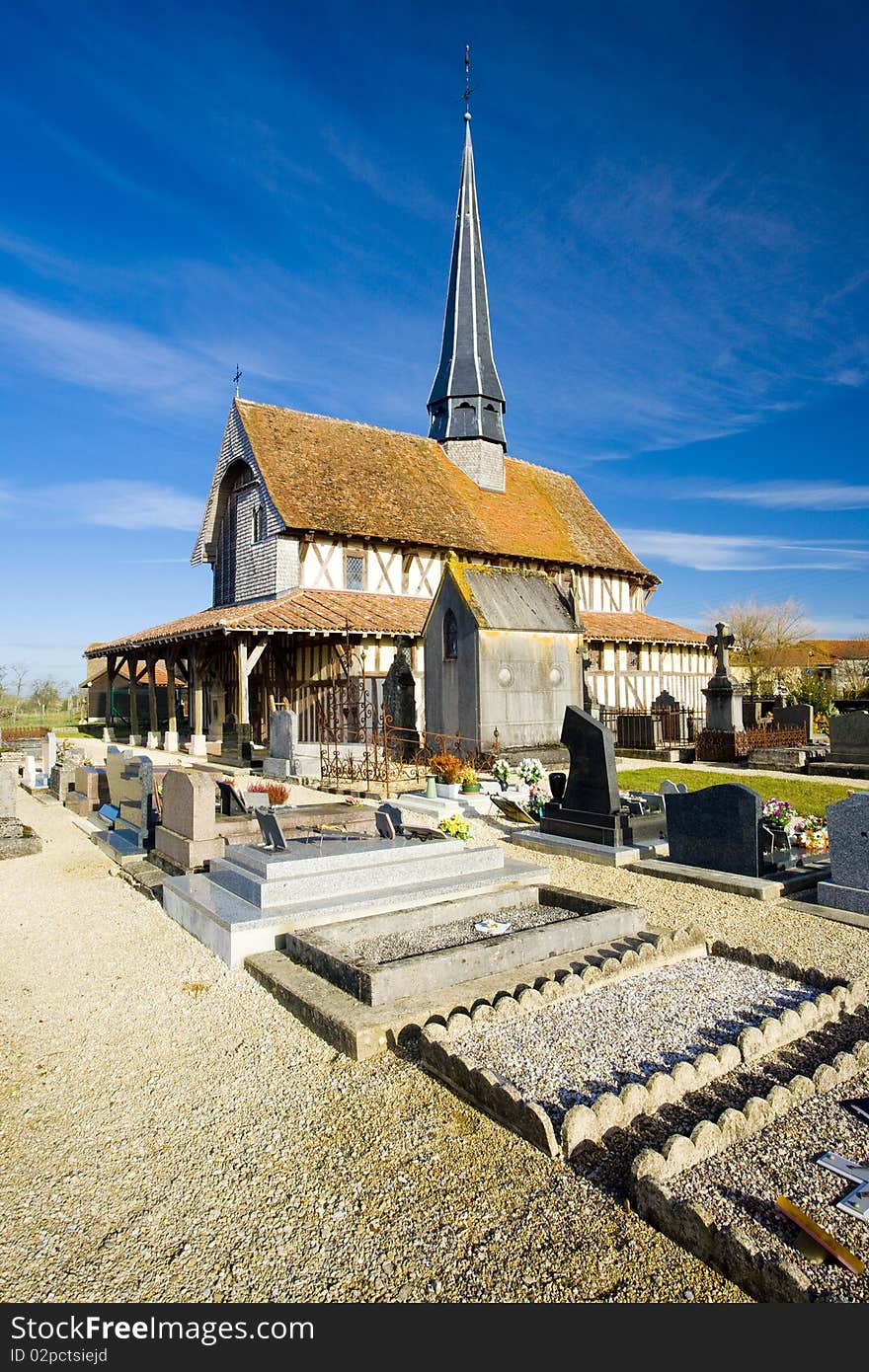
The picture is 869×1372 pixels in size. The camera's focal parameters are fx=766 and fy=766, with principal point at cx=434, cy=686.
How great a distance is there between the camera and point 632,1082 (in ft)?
12.6

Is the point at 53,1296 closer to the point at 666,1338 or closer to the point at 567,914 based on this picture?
the point at 666,1338

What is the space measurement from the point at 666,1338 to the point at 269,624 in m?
17.7

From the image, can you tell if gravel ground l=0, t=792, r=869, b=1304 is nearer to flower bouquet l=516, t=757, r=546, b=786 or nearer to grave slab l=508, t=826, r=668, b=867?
grave slab l=508, t=826, r=668, b=867

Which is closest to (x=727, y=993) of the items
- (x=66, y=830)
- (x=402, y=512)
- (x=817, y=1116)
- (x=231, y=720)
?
(x=817, y=1116)

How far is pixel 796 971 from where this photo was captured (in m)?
5.41

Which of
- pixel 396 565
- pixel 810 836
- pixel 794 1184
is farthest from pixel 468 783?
pixel 396 565

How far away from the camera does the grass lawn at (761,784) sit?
42.7 feet

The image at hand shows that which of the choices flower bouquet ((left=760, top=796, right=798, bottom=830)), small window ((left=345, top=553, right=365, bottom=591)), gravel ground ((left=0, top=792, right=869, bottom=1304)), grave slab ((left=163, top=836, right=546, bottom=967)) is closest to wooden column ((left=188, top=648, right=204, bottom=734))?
small window ((left=345, top=553, right=365, bottom=591))

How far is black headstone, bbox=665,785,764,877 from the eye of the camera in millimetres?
8000

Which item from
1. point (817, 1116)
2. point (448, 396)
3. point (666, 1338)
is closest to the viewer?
point (666, 1338)

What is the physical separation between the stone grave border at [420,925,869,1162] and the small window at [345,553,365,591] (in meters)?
19.1

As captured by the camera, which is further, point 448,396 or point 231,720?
point 448,396

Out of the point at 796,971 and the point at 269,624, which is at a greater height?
the point at 269,624

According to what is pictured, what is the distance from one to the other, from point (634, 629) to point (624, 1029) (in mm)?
25420
